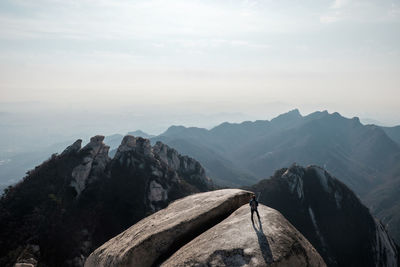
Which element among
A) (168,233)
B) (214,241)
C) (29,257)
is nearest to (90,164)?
(29,257)

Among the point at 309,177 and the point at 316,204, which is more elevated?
the point at 309,177

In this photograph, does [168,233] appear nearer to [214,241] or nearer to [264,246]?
[214,241]

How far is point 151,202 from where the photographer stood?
9756 cm

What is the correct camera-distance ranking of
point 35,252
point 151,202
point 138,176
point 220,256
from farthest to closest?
point 138,176
point 151,202
point 35,252
point 220,256

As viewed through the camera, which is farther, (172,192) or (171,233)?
(172,192)

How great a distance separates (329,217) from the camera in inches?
5251

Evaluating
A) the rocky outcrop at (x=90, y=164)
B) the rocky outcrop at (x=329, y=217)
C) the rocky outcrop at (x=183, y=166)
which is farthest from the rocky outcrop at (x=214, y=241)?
the rocky outcrop at (x=183, y=166)

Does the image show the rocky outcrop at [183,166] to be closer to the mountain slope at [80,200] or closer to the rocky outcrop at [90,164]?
the mountain slope at [80,200]

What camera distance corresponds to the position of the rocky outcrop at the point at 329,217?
117 m

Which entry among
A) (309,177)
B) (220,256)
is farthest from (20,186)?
(309,177)

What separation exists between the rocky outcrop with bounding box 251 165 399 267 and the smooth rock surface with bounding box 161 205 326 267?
109556 millimetres

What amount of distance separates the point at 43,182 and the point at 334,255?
11735cm

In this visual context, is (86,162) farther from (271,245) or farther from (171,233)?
(271,245)

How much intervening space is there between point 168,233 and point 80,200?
79.1m
